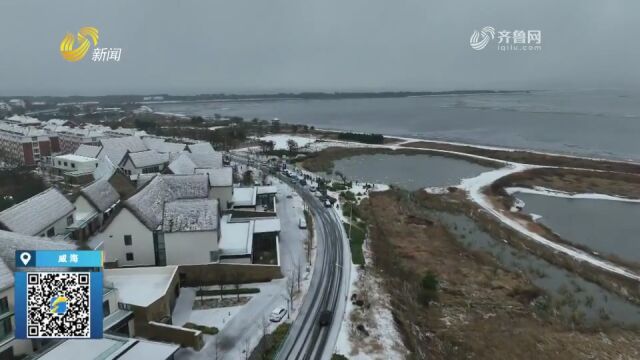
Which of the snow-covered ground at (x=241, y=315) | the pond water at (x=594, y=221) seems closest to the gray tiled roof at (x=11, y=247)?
the snow-covered ground at (x=241, y=315)

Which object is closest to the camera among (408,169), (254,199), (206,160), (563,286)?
(563,286)

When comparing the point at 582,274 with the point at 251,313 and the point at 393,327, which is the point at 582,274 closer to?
the point at 393,327

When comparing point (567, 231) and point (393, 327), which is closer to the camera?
point (393, 327)

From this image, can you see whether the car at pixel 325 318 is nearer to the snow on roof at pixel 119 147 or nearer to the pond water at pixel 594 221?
the pond water at pixel 594 221

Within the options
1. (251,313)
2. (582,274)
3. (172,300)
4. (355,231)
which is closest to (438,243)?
(355,231)

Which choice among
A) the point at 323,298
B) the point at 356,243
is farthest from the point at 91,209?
the point at 356,243

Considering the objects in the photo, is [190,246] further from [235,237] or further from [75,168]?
[75,168]
